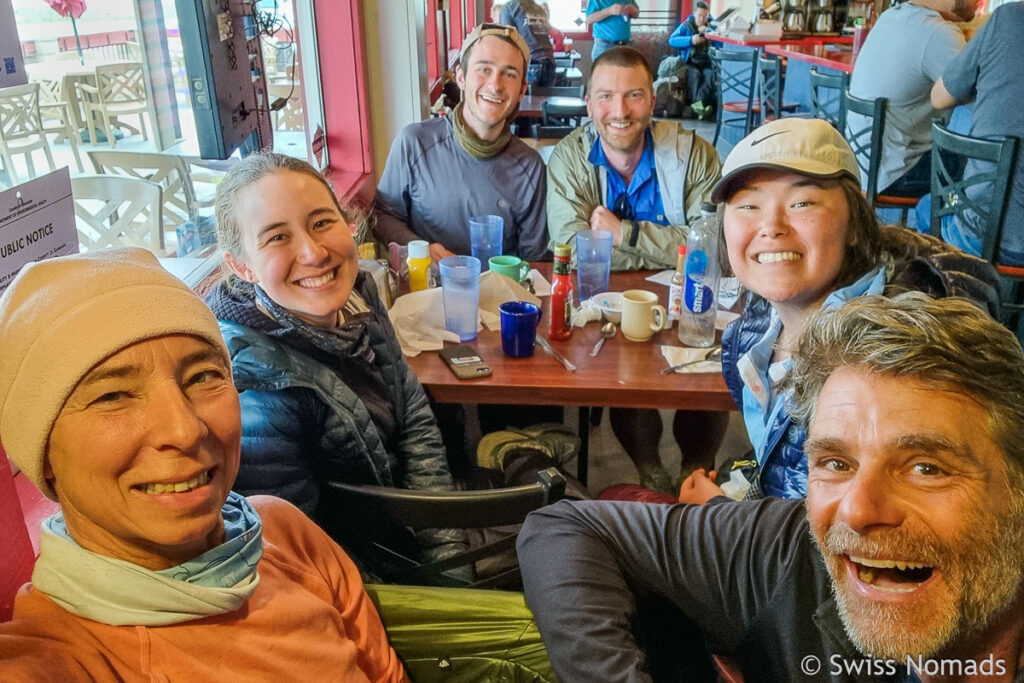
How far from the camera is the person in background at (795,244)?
1.42 metres

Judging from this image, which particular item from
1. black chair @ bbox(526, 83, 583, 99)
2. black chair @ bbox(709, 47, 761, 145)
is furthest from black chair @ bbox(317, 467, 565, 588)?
black chair @ bbox(709, 47, 761, 145)

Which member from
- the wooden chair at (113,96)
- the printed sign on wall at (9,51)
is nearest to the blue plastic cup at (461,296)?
the printed sign on wall at (9,51)

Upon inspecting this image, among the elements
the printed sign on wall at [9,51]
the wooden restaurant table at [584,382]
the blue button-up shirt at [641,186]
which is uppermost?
the printed sign on wall at [9,51]

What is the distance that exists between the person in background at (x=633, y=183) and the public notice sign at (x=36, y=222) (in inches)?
64.7

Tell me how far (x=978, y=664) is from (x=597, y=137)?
212 cm

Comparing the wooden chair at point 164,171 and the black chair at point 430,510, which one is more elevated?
the wooden chair at point 164,171

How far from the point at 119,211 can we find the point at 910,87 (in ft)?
11.6

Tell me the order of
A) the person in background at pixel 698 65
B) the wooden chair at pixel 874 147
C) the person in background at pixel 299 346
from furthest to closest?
the person in background at pixel 698 65
the wooden chair at pixel 874 147
the person in background at pixel 299 346

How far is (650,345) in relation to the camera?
6.57ft

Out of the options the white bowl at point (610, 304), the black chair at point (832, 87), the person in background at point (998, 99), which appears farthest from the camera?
the black chair at point (832, 87)

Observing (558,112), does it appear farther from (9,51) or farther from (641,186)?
(9,51)

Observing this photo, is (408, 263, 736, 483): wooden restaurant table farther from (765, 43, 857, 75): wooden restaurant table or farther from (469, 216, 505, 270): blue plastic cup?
(765, 43, 857, 75): wooden restaurant table

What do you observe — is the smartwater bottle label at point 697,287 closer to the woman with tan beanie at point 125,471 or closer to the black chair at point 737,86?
the woman with tan beanie at point 125,471

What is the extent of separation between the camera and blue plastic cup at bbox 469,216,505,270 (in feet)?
8.11
